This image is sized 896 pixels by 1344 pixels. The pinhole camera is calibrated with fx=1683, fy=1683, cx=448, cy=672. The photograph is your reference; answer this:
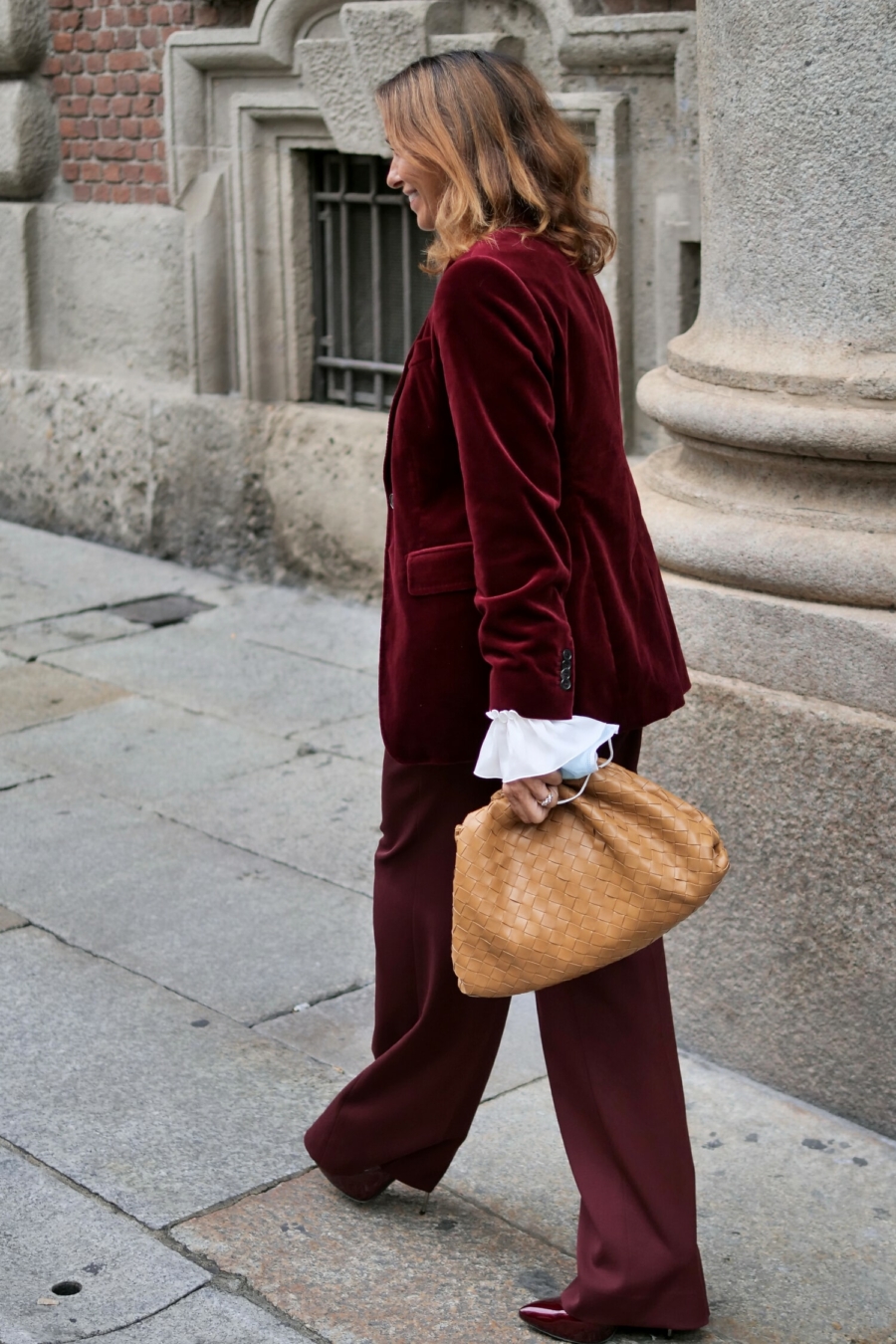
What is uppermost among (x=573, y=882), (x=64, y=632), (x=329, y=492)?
(x=573, y=882)

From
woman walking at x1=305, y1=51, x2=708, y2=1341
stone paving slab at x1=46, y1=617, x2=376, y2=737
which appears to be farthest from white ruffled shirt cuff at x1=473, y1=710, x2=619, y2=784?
stone paving slab at x1=46, y1=617, x2=376, y2=737

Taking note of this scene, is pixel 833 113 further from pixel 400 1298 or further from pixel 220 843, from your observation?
pixel 220 843

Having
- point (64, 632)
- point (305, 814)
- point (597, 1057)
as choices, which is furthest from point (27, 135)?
point (597, 1057)

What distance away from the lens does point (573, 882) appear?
2219mm

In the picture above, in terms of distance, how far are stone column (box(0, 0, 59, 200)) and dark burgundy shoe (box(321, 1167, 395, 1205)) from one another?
221 inches

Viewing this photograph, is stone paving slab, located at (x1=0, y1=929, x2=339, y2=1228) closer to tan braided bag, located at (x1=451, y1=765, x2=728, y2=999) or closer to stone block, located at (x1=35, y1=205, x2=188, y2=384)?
tan braided bag, located at (x1=451, y1=765, x2=728, y2=999)

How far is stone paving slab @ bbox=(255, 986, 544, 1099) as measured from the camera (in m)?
3.23

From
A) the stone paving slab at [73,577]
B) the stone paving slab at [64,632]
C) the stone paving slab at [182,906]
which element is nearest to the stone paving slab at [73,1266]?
the stone paving slab at [182,906]

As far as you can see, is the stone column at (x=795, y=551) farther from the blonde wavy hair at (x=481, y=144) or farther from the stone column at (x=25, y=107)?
the stone column at (x=25, y=107)

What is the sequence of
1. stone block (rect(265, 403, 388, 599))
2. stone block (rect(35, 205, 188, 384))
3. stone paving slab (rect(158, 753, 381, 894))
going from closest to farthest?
stone paving slab (rect(158, 753, 381, 894)), stone block (rect(265, 403, 388, 599)), stone block (rect(35, 205, 188, 384))

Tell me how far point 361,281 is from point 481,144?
444 centimetres

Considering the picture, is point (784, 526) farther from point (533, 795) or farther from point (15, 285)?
point (15, 285)

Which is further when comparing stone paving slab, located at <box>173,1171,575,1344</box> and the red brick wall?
the red brick wall

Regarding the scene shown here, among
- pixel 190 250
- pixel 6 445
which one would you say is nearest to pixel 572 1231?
pixel 190 250
